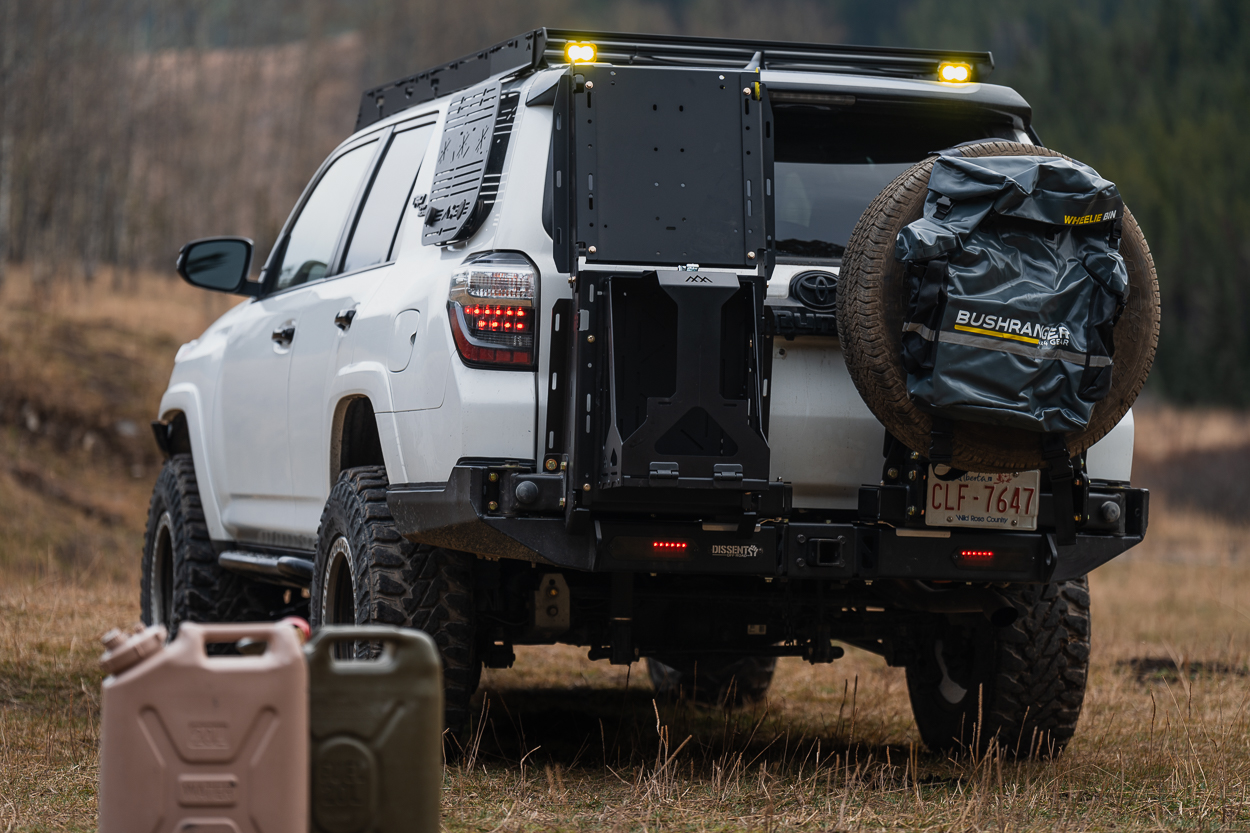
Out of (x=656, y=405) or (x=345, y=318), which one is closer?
(x=656, y=405)

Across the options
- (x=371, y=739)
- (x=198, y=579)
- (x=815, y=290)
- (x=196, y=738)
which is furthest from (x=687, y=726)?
(x=196, y=738)

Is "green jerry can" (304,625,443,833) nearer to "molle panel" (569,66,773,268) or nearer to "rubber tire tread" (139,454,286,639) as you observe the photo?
"molle panel" (569,66,773,268)

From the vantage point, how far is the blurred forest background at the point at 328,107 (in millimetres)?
33188

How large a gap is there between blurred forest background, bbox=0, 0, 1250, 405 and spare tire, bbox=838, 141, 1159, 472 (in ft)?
81.3

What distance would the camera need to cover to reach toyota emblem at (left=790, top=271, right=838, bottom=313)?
4.75 metres

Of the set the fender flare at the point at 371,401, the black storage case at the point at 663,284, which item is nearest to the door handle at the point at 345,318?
the fender flare at the point at 371,401

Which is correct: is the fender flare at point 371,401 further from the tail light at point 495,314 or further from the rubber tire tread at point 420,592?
the tail light at point 495,314

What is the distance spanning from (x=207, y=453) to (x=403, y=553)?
239 cm

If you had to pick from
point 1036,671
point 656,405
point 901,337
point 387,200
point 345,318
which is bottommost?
point 1036,671

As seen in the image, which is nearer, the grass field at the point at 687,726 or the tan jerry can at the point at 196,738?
the tan jerry can at the point at 196,738

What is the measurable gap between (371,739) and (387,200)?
2.87 metres

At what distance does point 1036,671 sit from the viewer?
5465 millimetres

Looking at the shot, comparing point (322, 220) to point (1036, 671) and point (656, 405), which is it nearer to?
point (656, 405)

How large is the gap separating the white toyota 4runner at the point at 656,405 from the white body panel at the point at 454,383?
1 centimetres
